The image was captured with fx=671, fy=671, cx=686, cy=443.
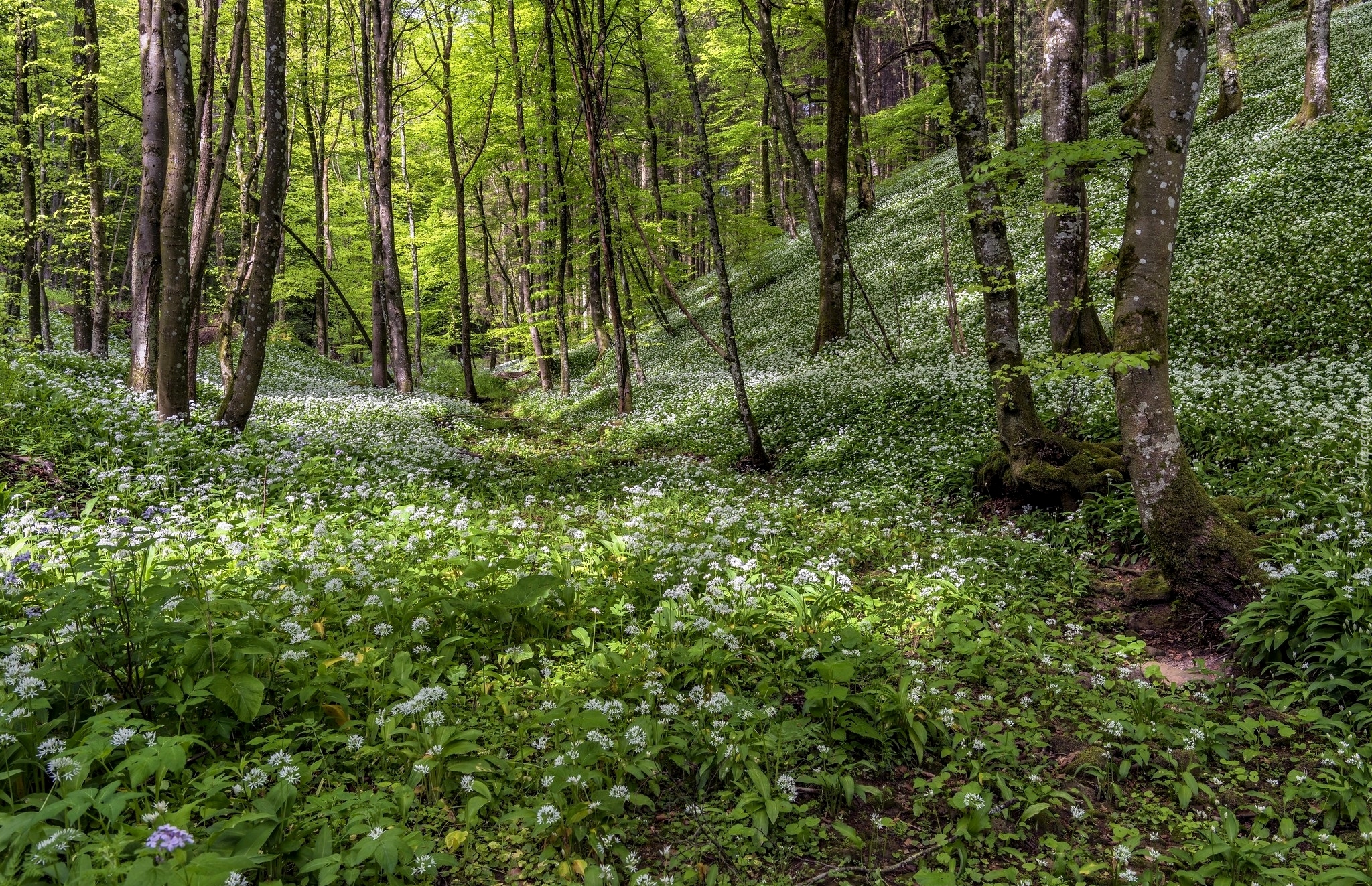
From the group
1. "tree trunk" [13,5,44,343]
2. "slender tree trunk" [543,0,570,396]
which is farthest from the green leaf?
"slender tree trunk" [543,0,570,396]

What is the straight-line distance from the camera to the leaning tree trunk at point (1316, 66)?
A: 51.3 feet

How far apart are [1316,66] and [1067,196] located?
1365cm

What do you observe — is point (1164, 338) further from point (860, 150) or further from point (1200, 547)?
point (860, 150)

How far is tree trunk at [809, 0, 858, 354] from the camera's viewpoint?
17.0m

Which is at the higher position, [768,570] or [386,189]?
[386,189]

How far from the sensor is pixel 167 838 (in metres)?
2.27

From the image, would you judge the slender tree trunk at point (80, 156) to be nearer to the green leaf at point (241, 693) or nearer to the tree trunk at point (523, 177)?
the tree trunk at point (523, 177)

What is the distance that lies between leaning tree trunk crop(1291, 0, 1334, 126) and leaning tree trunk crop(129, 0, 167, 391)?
2300cm

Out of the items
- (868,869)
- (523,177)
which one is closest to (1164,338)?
(868,869)

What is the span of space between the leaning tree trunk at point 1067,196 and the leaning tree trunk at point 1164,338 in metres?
1.75

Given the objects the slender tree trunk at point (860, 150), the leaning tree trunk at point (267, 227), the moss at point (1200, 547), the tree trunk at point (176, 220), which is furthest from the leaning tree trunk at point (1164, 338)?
the slender tree trunk at point (860, 150)

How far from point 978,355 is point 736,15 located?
21.0 meters

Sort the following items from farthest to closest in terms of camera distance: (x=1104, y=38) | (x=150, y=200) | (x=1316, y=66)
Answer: (x=1104, y=38), (x=1316, y=66), (x=150, y=200)

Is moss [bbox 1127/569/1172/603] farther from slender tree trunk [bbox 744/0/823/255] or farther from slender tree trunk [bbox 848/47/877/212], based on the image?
slender tree trunk [bbox 848/47/877/212]
